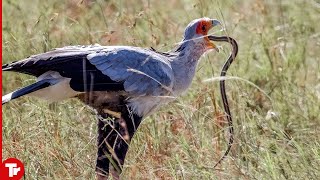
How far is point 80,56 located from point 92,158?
0.54m

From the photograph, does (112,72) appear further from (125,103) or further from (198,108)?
(198,108)

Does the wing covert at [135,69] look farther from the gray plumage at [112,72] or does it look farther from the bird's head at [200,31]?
the bird's head at [200,31]

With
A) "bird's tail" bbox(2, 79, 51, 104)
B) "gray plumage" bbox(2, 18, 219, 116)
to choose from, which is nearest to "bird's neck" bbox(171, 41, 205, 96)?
"gray plumage" bbox(2, 18, 219, 116)

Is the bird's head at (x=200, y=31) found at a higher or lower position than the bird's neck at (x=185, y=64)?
higher

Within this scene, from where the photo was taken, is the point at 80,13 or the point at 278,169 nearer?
the point at 278,169

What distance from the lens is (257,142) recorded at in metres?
5.16

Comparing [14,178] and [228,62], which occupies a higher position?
[228,62]

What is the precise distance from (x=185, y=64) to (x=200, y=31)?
226mm

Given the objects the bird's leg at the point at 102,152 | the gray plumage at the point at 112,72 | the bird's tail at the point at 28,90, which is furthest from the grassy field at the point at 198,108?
the bird's tail at the point at 28,90

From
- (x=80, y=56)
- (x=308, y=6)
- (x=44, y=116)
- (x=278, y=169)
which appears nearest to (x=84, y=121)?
(x=44, y=116)

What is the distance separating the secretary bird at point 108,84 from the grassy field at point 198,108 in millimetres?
110

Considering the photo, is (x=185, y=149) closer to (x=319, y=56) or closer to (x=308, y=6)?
(x=319, y=56)

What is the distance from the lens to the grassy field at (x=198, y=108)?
194 inches

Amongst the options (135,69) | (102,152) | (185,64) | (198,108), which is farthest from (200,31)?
(102,152)
